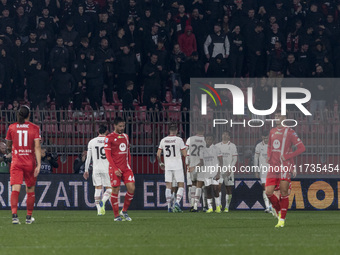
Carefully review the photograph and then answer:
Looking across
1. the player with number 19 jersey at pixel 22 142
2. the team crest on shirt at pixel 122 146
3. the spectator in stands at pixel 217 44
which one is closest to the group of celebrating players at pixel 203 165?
the spectator in stands at pixel 217 44

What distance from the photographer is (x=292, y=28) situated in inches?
1086

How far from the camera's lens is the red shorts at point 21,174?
1530cm

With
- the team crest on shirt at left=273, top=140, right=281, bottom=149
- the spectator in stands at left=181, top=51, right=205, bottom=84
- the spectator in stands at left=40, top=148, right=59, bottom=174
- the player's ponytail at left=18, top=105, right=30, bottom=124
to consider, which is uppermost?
the spectator in stands at left=181, top=51, right=205, bottom=84

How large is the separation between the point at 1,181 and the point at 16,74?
3.78m

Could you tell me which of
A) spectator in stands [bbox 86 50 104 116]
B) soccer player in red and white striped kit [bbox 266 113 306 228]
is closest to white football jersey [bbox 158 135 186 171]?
spectator in stands [bbox 86 50 104 116]

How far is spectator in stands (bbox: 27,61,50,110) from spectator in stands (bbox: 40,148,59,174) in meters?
2.01

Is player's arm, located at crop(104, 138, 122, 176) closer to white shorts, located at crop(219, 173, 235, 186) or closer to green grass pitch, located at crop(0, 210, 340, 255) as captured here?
green grass pitch, located at crop(0, 210, 340, 255)

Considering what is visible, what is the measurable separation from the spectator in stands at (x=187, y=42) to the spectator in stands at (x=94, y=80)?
285 centimetres

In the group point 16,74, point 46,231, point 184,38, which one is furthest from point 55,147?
point 46,231

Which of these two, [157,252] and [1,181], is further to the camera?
[1,181]

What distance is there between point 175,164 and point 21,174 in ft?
23.2

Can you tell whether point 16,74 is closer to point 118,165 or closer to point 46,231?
point 118,165

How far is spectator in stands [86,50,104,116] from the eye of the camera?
25.3 meters

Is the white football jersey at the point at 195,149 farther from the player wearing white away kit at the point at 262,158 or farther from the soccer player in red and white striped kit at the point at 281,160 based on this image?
the soccer player in red and white striped kit at the point at 281,160
